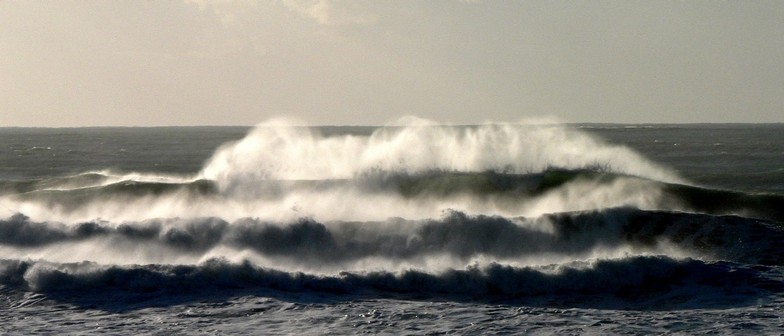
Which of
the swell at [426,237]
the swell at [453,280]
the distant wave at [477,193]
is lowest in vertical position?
the swell at [453,280]

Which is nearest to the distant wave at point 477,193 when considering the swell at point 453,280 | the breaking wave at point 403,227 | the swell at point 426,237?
the breaking wave at point 403,227

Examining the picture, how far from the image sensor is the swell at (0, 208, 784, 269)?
53.5ft

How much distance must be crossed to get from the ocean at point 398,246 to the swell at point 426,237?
0.14ft

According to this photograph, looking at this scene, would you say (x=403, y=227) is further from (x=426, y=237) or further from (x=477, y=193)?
(x=477, y=193)

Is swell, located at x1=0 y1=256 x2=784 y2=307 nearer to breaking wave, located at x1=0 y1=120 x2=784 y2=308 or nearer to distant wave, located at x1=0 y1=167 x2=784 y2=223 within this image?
breaking wave, located at x1=0 y1=120 x2=784 y2=308

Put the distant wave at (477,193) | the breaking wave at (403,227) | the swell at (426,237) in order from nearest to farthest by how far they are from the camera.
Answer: the breaking wave at (403,227), the swell at (426,237), the distant wave at (477,193)

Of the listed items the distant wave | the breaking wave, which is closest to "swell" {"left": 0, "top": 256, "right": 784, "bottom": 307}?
the breaking wave

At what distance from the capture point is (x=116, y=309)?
13336 millimetres

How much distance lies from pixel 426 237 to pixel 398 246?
601 mm

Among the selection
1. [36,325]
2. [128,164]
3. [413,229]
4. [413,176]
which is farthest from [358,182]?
[128,164]

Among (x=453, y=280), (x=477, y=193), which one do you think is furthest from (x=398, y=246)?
(x=477, y=193)

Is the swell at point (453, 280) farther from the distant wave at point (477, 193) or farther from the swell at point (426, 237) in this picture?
the distant wave at point (477, 193)

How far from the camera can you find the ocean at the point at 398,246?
495 inches

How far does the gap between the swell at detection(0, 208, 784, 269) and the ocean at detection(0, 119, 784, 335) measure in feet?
0.14
